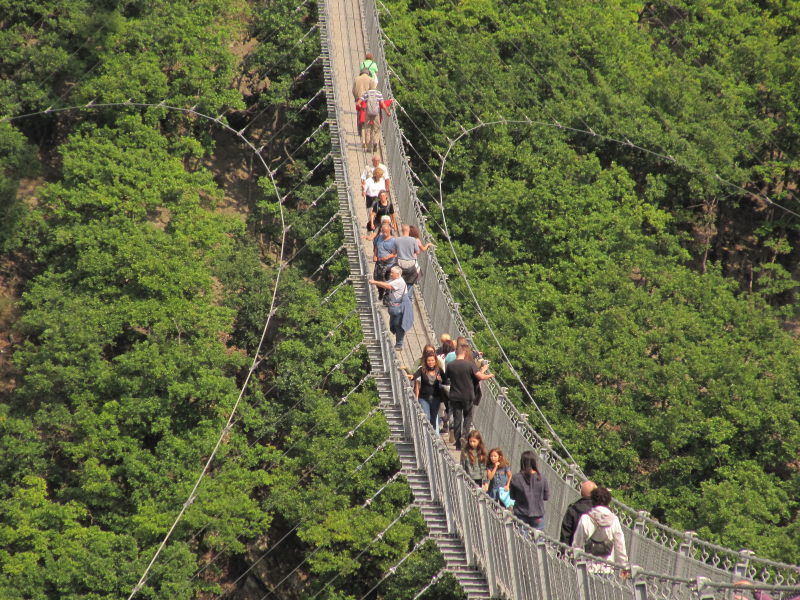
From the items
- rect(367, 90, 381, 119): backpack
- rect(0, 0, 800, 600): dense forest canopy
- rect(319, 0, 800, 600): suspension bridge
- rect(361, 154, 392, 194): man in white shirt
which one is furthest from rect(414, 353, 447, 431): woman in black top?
rect(0, 0, 800, 600): dense forest canopy

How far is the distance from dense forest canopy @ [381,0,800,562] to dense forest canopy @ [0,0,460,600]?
2.92m

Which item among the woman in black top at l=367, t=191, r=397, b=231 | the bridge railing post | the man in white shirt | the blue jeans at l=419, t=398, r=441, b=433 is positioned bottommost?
the bridge railing post

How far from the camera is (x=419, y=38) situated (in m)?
34.9

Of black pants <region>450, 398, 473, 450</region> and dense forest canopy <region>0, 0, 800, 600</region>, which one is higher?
dense forest canopy <region>0, 0, 800, 600</region>

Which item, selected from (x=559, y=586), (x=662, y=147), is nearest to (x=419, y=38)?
(x=662, y=147)

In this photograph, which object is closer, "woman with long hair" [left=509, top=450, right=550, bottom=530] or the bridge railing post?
the bridge railing post

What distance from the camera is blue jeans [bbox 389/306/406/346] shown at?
18.9m

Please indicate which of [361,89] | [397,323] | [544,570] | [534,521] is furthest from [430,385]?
[361,89]

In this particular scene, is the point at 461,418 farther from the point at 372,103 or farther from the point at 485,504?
the point at 372,103

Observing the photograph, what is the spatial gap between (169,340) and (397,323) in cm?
1042

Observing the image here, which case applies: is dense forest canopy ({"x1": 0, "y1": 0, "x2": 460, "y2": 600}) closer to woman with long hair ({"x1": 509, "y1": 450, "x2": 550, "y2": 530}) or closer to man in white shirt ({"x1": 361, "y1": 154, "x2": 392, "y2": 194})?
man in white shirt ({"x1": 361, "y1": 154, "x2": 392, "y2": 194})

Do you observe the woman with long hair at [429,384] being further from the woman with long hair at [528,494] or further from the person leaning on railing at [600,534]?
the person leaning on railing at [600,534]

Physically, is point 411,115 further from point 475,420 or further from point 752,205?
point 475,420

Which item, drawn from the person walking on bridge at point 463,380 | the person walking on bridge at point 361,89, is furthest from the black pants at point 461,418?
the person walking on bridge at point 361,89
